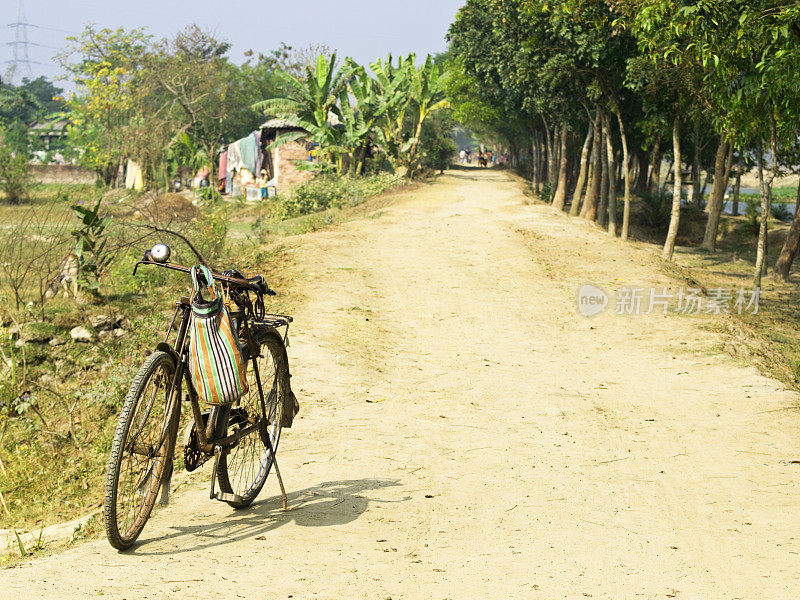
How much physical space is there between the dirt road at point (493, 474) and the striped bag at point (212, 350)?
90 centimetres

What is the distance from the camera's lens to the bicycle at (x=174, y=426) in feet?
13.3

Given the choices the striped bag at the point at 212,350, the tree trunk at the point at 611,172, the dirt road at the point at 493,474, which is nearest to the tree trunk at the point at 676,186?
the tree trunk at the point at 611,172

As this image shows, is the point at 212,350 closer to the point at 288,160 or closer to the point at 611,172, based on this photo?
the point at 611,172

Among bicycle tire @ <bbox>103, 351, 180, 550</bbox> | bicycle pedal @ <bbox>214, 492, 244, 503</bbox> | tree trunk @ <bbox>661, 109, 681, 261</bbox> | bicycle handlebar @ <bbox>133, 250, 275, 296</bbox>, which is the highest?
tree trunk @ <bbox>661, 109, 681, 261</bbox>

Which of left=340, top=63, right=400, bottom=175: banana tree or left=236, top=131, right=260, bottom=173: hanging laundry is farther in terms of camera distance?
left=236, top=131, right=260, bottom=173: hanging laundry

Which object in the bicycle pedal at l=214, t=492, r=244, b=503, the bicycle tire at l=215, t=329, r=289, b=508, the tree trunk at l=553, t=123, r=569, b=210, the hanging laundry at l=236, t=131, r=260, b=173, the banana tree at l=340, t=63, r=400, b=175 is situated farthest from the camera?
the hanging laundry at l=236, t=131, r=260, b=173

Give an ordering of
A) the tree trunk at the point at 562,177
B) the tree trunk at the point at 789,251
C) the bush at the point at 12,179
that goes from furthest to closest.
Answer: the bush at the point at 12,179 < the tree trunk at the point at 562,177 < the tree trunk at the point at 789,251

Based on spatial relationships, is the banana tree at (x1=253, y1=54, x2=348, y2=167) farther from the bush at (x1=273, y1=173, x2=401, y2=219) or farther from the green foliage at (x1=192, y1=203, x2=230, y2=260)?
the green foliage at (x1=192, y1=203, x2=230, y2=260)

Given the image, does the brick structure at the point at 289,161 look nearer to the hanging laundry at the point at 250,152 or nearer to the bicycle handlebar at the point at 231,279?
the hanging laundry at the point at 250,152

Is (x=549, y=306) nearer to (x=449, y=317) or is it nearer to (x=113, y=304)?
(x=449, y=317)

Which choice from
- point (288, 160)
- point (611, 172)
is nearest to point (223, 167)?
point (288, 160)

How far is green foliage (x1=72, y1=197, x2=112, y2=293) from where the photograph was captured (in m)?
12.3

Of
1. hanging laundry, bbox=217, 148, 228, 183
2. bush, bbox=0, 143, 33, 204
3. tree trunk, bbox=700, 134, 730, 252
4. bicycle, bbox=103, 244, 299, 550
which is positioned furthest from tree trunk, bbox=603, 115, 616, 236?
bush, bbox=0, 143, 33, 204

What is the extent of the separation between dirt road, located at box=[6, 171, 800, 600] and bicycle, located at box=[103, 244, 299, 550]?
8.8 inches
